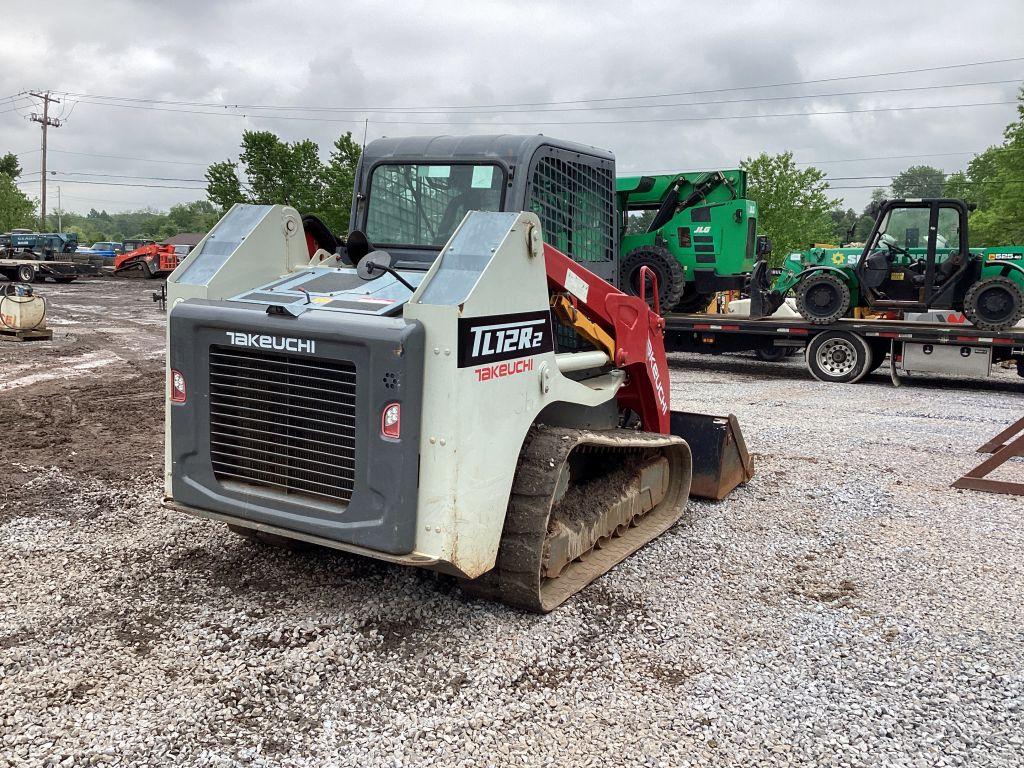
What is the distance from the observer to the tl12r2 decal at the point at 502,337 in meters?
3.50

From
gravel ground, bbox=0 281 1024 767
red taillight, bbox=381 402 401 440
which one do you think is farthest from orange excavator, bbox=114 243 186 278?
red taillight, bbox=381 402 401 440

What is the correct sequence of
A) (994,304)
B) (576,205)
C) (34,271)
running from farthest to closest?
(34,271)
(994,304)
(576,205)

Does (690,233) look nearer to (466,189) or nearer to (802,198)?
(466,189)

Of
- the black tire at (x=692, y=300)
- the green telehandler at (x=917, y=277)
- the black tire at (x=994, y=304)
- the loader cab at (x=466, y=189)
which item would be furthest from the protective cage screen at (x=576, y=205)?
the black tire at (x=692, y=300)

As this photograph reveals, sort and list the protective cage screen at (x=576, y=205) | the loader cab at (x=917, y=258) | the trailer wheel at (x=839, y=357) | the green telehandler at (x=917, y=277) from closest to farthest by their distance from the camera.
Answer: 1. the protective cage screen at (x=576, y=205)
2. the green telehandler at (x=917, y=277)
3. the loader cab at (x=917, y=258)
4. the trailer wheel at (x=839, y=357)

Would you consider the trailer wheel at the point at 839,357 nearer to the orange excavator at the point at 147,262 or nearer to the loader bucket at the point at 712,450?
the loader bucket at the point at 712,450

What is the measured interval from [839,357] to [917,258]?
206 cm

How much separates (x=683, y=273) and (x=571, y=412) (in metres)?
11.4

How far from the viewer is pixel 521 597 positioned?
4.02 meters

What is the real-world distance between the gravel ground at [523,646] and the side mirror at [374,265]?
162cm

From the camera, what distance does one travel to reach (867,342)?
1330 centimetres

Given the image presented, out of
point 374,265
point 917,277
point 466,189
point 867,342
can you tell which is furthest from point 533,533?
point 917,277

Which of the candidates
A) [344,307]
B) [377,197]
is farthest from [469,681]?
[377,197]

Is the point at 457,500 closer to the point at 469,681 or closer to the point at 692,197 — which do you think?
the point at 469,681
